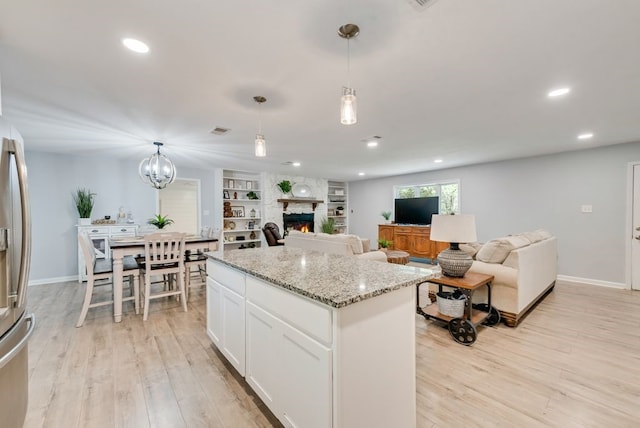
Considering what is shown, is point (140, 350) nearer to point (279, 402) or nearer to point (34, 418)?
point (34, 418)

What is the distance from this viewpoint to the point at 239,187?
7.34 m

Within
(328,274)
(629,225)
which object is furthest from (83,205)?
(629,225)

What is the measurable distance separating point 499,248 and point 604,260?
3.10 m

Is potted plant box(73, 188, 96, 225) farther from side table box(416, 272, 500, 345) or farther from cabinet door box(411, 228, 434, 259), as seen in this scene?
cabinet door box(411, 228, 434, 259)

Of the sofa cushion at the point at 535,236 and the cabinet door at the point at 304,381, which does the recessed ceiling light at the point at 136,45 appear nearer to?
the cabinet door at the point at 304,381

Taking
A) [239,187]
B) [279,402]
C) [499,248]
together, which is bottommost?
[279,402]

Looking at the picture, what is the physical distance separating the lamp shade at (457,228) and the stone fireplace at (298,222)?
18.1 ft

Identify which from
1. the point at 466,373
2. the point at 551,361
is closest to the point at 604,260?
the point at 551,361

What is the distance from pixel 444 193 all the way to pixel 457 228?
176 inches

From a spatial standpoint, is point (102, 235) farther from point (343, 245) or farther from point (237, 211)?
point (343, 245)

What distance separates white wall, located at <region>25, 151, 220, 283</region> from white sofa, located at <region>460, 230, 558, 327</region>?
6307 mm

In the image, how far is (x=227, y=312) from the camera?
2137 mm

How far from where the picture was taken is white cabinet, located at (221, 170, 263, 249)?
7.05 m

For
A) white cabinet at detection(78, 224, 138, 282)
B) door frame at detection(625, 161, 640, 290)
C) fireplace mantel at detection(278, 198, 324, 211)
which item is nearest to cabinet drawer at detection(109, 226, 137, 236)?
white cabinet at detection(78, 224, 138, 282)
